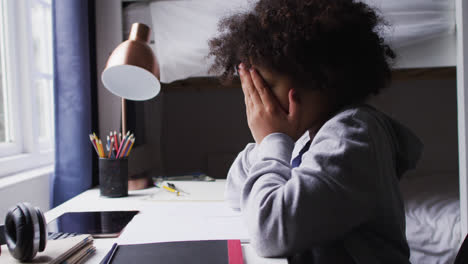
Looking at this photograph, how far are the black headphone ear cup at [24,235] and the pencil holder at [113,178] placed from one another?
1.66 feet

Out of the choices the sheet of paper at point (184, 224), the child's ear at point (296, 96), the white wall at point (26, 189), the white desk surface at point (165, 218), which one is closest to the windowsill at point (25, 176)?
the white wall at point (26, 189)

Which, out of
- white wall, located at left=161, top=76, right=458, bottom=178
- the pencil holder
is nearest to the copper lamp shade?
the pencil holder

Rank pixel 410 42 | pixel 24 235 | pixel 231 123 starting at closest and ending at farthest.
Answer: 1. pixel 24 235
2. pixel 410 42
3. pixel 231 123

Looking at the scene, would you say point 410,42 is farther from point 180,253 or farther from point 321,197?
point 180,253

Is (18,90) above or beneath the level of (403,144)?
above

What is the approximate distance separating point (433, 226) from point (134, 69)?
1.16m

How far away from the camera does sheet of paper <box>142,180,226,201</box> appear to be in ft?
3.12

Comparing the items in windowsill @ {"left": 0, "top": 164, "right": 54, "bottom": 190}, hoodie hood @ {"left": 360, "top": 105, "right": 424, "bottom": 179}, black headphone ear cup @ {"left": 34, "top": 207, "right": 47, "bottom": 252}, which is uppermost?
hoodie hood @ {"left": 360, "top": 105, "right": 424, "bottom": 179}

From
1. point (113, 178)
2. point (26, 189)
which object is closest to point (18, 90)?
point (26, 189)

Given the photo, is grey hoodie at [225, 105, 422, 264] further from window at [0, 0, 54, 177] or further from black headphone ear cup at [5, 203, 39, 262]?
window at [0, 0, 54, 177]

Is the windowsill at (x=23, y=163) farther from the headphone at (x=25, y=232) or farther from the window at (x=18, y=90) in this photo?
the headphone at (x=25, y=232)

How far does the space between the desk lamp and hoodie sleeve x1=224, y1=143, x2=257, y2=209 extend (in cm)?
35

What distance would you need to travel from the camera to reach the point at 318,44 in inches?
24.1

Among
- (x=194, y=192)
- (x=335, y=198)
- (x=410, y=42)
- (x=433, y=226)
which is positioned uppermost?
(x=410, y=42)
